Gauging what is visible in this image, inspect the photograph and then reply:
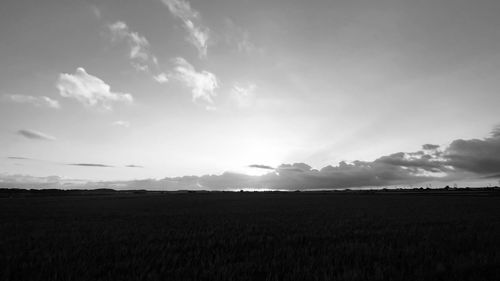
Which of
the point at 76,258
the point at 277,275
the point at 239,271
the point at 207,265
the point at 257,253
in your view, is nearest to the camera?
the point at 277,275

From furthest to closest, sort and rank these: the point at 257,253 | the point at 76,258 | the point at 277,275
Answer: the point at 257,253 < the point at 76,258 < the point at 277,275

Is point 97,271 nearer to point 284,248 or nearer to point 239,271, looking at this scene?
point 239,271

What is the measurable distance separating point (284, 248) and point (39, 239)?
37.7 ft

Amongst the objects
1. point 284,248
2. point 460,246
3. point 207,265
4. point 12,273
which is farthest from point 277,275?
point 460,246

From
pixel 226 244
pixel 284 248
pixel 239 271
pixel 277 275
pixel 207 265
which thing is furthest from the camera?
pixel 226 244

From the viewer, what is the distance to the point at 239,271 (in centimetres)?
816

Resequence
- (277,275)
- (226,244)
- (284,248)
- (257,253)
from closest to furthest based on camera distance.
Result: (277,275), (257,253), (284,248), (226,244)

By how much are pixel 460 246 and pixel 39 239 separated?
18597 millimetres

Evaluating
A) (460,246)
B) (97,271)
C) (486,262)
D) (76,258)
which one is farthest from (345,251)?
(76,258)

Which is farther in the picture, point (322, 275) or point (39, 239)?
point (39, 239)

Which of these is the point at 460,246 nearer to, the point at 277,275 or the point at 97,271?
the point at 277,275

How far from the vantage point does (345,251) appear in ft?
35.9

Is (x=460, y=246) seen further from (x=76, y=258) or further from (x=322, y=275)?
(x=76, y=258)

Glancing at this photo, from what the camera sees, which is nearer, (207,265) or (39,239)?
(207,265)
